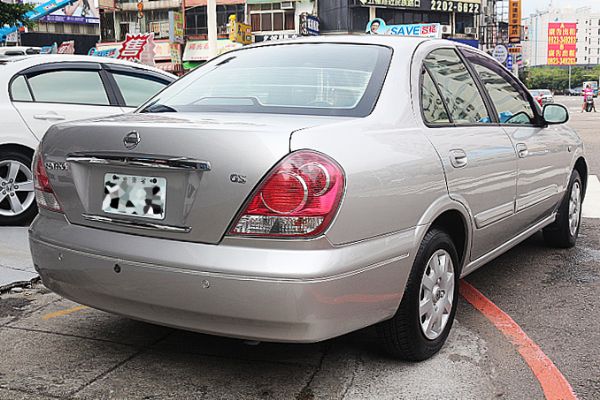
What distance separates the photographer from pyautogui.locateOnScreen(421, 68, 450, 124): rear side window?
3480 millimetres

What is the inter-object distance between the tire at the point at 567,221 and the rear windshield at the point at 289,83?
260cm

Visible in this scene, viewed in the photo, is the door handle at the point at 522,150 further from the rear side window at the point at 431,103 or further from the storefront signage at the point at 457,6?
the storefront signage at the point at 457,6

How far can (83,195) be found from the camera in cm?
306

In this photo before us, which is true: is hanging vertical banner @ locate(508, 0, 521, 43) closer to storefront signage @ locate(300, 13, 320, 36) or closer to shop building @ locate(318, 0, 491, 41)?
shop building @ locate(318, 0, 491, 41)

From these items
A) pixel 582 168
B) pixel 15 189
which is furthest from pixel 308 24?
pixel 582 168

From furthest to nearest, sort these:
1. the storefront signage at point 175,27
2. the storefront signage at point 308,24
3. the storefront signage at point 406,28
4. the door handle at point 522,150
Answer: the storefront signage at point 175,27, the storefront signage at point 406,28, the storefront signage at point 308,24, the door handle at point 522,150

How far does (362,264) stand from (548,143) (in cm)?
261

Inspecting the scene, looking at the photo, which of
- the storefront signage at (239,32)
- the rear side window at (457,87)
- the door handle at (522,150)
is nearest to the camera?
the rear side window at (457,87)

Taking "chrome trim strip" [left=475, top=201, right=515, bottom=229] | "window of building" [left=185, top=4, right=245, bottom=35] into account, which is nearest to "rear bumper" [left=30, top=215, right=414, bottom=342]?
"chrome trim strip" [left=475, top=201, right=515, bottom=229]

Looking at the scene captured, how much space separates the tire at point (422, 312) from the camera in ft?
10.3

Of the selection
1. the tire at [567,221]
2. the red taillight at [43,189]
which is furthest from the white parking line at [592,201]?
the red taillight at [43,189]

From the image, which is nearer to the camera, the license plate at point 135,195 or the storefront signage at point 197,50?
the license plate at point 135,195

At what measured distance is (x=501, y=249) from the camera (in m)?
4.34

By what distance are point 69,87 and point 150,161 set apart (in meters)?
4.12
